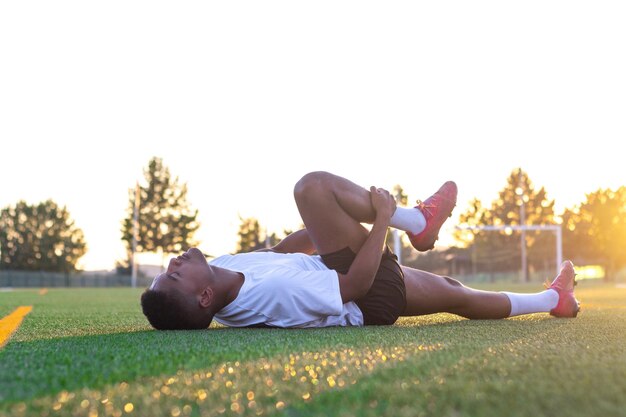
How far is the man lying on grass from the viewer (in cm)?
323

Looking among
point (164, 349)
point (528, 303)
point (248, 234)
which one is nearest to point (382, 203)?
point (528, 303)

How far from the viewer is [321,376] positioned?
5.62 feet

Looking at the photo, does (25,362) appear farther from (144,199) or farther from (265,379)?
(144,199)

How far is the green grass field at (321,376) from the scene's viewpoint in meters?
1.35

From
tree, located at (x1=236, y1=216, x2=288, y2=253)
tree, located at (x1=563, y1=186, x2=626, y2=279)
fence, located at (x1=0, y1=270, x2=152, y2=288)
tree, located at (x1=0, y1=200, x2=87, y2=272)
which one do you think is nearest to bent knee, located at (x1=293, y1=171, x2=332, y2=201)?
fence, located at (x1=0, y1=270, x2=152, y2=288)

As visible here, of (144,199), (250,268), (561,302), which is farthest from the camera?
(144,199)

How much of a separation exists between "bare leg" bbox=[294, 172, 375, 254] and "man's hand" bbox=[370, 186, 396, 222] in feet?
0.10

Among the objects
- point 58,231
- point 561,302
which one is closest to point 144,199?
point 58,231

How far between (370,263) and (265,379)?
1715 mm

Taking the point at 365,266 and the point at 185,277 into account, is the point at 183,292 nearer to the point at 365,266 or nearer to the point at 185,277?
the point at 185,277

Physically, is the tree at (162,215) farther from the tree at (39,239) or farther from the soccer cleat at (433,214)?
the soccer cleat at (433,214)

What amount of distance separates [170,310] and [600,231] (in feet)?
172

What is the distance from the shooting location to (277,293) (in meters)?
3.24

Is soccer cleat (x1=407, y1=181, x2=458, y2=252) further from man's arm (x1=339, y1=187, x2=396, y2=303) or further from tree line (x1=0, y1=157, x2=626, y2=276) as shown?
tree line (x1=0, y1=157, x2=626, y2=276)
